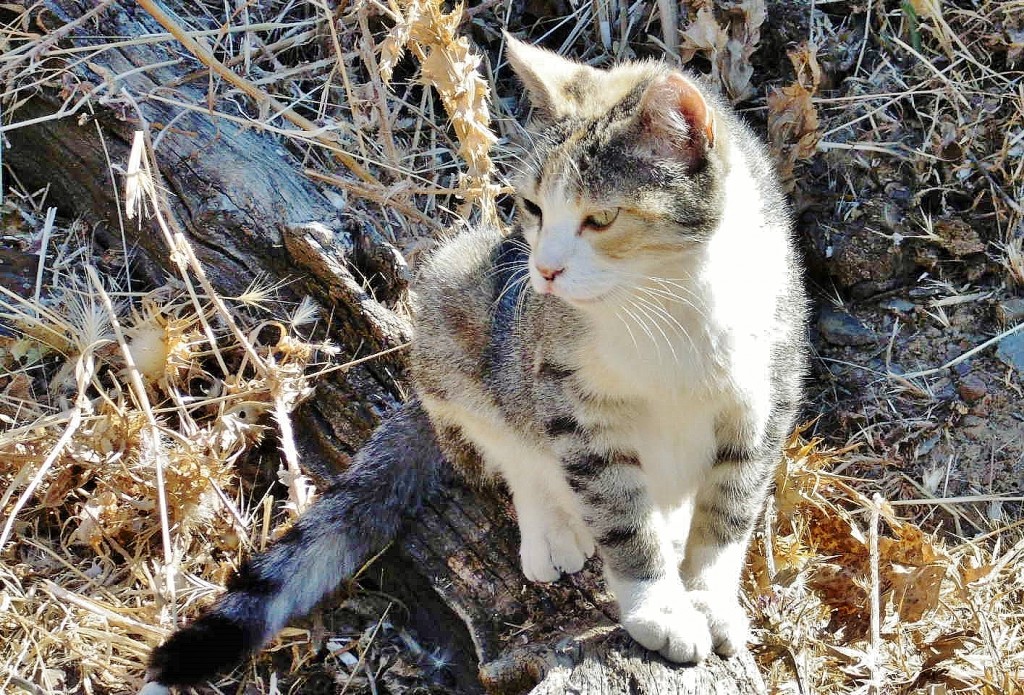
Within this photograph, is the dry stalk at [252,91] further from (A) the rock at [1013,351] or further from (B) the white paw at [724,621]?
(A) the rock at [1013,351]

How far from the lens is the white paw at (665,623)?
7.98 feet

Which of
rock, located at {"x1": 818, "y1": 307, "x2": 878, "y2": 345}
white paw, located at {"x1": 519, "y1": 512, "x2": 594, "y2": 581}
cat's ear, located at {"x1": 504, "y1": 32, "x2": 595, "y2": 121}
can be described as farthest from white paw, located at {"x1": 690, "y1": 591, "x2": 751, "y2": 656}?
rock, located at {"x1": 818, "y1": 307, "x2": 878, "y2": 345}

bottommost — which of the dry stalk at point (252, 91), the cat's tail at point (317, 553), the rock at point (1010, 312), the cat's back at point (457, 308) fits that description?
the rock at point (1010, 312)

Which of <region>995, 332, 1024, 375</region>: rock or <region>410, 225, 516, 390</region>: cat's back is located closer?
<region>410, 225, 516, 390</region>: cat's back

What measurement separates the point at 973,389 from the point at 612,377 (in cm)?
180

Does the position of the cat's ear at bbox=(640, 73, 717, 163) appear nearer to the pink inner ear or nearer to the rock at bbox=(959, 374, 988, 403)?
the pink inner ear

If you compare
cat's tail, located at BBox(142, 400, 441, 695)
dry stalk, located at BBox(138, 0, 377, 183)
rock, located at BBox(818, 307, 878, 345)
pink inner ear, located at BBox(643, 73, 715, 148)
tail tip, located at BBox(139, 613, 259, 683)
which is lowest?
rock, located at BBox(818, 307, 878, 345)

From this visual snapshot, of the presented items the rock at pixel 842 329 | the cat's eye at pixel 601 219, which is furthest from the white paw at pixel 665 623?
the rock at pixel 842 329

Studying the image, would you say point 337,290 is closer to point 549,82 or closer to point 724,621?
point 549,82

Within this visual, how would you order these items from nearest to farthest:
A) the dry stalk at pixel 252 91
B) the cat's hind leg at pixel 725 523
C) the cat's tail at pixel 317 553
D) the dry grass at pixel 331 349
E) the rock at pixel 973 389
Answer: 1. the cat's tail at pixel 317 553
2. the cat's hind leg at pixel 725 523
3. the dry grass at pixel 331 349
4. the dry stalk at pixel 252 91
5. the rock at pixel 973 389

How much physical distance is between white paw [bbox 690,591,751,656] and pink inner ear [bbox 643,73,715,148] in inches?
47.3

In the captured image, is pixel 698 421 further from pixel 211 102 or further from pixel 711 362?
pixel 211 102

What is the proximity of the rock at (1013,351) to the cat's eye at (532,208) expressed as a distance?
210cm

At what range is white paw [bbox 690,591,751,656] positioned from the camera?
2.52 m
